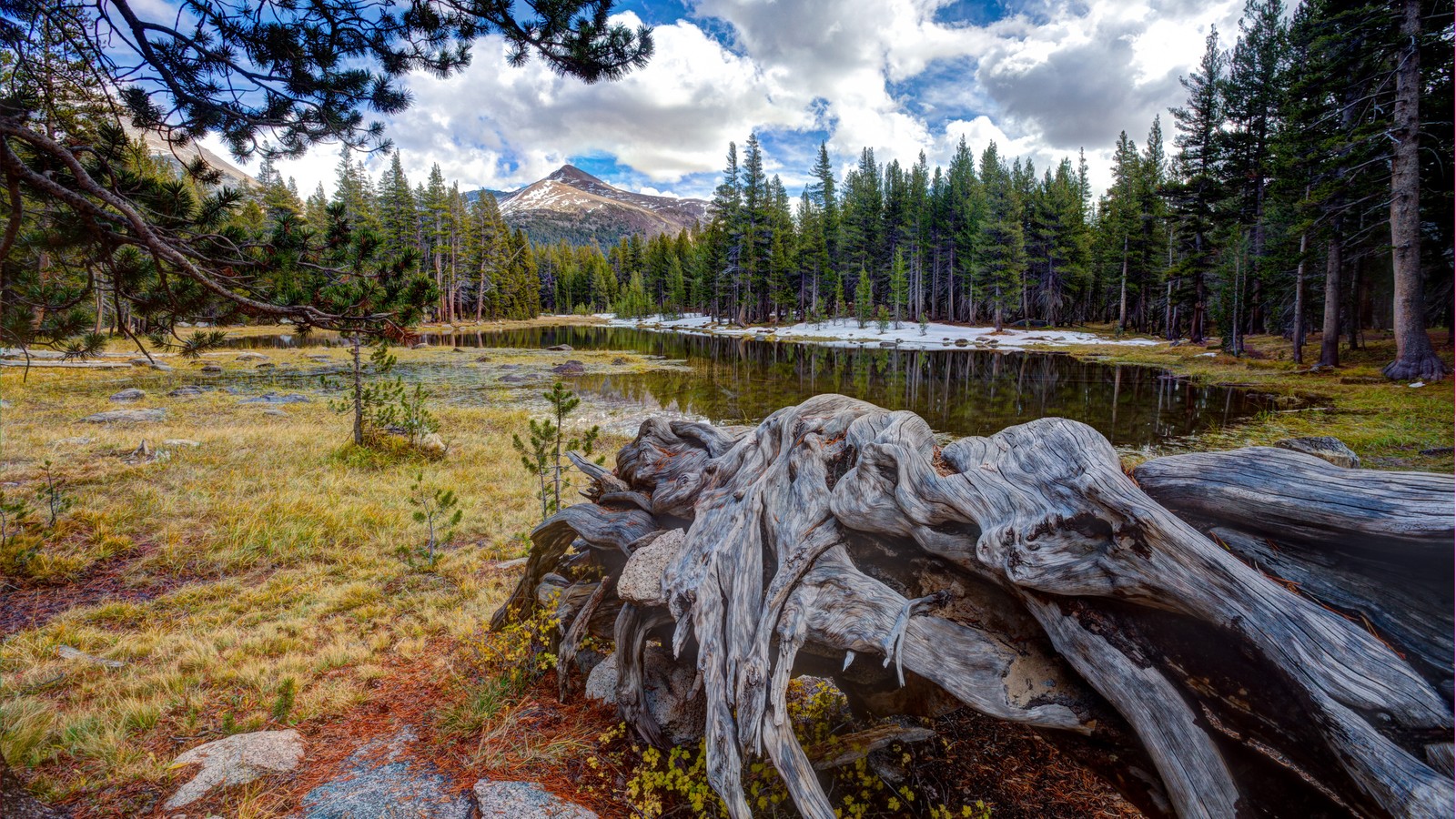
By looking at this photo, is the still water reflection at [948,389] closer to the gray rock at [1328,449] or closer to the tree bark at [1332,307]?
the tree bark at [1332,307]

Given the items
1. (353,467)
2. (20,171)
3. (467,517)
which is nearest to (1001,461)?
(20,171)

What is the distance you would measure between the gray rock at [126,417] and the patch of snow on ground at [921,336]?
3753 cm

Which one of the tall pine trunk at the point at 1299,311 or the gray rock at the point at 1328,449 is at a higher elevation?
the tall pine trunk at the point at 1299,311

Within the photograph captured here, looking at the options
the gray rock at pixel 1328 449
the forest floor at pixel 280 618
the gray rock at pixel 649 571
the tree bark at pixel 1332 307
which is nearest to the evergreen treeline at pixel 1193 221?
the tree bark at pixel 1332 307

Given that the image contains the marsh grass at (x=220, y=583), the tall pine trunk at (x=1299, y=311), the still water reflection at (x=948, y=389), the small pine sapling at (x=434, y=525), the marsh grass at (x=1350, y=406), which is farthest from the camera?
the tall pine trunk at (x=1299, y=311)

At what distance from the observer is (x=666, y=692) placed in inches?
150

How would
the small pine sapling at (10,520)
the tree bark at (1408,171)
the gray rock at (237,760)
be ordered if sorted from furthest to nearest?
the tree bark at (1408,171) → the small pine sapling at (10,520) → the gray rock at (237,760)

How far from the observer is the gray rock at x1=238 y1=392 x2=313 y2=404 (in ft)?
58.4

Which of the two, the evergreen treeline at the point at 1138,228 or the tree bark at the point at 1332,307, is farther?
the tree bark at the point at 1332,307

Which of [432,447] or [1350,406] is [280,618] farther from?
[1350,406]

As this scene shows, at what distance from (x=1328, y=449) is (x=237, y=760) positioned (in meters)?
6.95

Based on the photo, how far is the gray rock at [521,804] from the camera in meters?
2.84

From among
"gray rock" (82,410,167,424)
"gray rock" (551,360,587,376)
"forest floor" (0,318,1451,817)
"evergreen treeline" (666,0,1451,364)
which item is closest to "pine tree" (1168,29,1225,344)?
"evergreen treeline" (666,0,1451,364)

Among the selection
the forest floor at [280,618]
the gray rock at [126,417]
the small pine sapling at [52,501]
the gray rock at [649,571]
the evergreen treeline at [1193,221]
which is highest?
the evergreen treeline at [1193,221]
